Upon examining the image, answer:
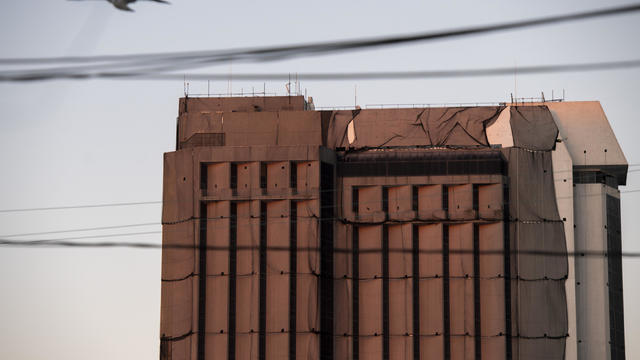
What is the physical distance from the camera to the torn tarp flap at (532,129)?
9931 centimetres

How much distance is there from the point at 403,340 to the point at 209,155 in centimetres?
2218

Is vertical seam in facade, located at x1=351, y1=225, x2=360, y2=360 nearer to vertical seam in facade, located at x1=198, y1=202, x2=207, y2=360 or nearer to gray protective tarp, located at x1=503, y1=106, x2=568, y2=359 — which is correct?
vertical seam in facade, located at x1=198, y1=202, x2=207, y2=360

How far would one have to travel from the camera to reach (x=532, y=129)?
100 m

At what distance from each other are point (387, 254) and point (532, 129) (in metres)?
17.4

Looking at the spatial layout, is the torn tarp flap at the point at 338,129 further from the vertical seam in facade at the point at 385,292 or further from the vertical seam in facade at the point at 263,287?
the vertical seam in facade at the point at 263,287

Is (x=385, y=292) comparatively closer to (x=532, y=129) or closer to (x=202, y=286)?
(x=202, y=286)

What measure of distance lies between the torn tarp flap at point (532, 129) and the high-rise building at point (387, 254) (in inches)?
15.7

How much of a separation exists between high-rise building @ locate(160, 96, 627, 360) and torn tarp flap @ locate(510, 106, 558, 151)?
40cm

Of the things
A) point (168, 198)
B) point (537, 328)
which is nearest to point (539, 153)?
point (537, 328)

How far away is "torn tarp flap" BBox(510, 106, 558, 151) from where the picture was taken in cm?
9931

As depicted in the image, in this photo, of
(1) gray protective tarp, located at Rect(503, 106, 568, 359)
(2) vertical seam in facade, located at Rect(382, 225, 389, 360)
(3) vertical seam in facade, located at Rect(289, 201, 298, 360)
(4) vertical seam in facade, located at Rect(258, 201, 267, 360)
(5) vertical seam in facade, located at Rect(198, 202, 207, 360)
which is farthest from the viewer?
(2) vertical seam in facade, located at Rect(382, 225, 389, 360)

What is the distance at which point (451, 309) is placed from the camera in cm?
9444

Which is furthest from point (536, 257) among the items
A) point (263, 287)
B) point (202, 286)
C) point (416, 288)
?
point (202, 286)

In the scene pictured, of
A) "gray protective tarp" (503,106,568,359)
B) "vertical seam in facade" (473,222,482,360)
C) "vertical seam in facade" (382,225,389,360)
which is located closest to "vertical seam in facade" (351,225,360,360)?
"vertical seam in facade" (382,225,389,360)
